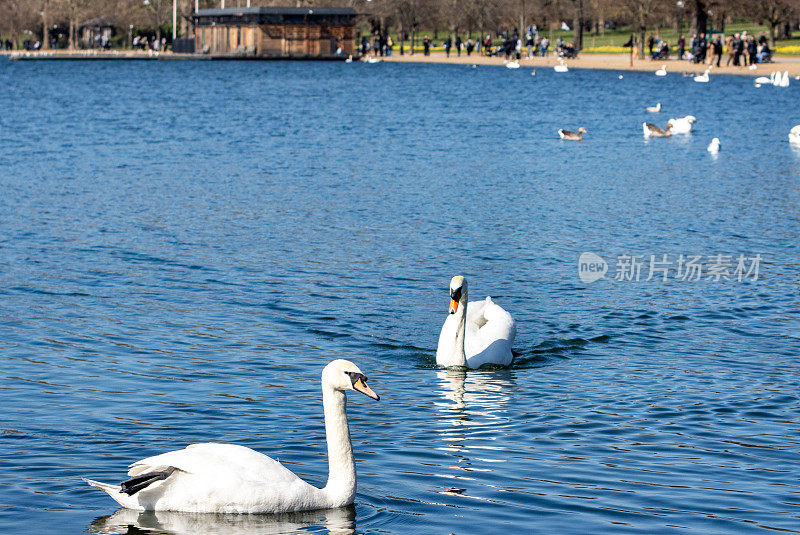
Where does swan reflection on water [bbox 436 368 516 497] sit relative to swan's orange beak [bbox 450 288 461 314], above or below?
below

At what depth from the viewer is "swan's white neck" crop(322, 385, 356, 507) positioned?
28.2ft

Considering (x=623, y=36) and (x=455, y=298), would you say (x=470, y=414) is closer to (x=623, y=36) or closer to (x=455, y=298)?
(x=455, y=298)

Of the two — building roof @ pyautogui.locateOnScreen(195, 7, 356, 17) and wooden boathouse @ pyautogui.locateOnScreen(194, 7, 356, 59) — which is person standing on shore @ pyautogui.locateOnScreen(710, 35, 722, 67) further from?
wooden boathouse @ pyautogui.locateOnScreen(194, 7, 356, 59)

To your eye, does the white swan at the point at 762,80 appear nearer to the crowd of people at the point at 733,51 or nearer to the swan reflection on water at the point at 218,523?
the crowd of people at the point at 733,51

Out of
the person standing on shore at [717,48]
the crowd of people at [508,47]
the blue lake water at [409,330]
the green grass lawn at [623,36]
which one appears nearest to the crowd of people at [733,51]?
the person standing on shore at [717,48]

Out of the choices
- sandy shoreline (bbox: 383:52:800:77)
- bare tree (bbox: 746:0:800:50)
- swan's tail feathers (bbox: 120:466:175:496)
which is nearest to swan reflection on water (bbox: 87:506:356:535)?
swan's tail feathers (bbox: 120:466:175:496)

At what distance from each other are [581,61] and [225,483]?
9656 cm

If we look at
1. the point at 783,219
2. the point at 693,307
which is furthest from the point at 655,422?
the point at 783,219

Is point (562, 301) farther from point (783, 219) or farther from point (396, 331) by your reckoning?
point (783, 219)

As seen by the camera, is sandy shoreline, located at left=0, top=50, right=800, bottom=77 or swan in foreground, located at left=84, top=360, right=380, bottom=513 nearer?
swan in foreground, located at left=84, top=360, right=380, bottom=513

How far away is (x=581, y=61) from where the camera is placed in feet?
332

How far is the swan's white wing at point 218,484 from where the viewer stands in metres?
8.12

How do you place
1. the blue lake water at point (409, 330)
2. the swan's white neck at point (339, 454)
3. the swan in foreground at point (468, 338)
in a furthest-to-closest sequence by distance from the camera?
the swan in foreground at point (468, 338)
the blue lake water at point (409, 330)
the swan's white neck at point (339, 454)

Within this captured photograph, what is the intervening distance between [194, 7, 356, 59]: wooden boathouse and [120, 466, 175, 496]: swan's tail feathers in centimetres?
11737
